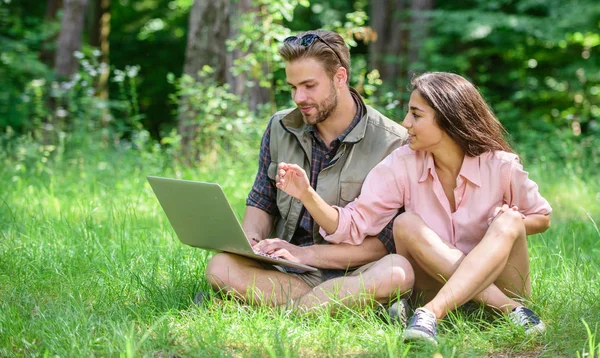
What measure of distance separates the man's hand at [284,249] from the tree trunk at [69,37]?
903cm

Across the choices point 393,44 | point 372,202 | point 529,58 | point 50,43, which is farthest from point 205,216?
point 393,44

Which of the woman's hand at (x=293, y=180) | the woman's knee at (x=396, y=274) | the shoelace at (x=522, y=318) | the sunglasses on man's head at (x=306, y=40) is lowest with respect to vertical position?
the shoelace at (x=522, y=318)

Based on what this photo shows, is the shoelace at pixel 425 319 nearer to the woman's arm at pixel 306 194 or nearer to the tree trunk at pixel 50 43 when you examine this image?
the woman's arm at pixel 306 194

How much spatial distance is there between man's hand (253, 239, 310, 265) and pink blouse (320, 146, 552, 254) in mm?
142

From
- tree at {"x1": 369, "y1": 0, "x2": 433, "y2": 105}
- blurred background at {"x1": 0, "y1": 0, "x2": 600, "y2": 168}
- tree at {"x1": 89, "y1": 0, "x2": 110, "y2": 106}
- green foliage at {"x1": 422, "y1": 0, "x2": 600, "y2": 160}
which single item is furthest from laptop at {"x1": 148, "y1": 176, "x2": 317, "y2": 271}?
tree at {"x1": 89, "y1": 0, "x2": 110, "y2": 106}

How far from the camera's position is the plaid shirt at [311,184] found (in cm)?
365

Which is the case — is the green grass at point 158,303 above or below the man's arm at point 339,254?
below

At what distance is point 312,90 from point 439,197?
79 centimetres

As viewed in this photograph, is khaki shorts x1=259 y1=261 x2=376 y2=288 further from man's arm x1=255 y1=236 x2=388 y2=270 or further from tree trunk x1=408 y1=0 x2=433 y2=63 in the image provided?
tree trunk x1=408 y1=0 x2=433 y2=63

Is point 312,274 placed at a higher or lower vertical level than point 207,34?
lower

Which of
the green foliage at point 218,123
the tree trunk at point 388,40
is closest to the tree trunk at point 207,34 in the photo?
the green foliage at point 218,123

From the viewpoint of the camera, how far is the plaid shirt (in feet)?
12.0

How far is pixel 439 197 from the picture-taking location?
3.42 meters

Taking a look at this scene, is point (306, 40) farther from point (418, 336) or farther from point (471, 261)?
point (418, 336)
